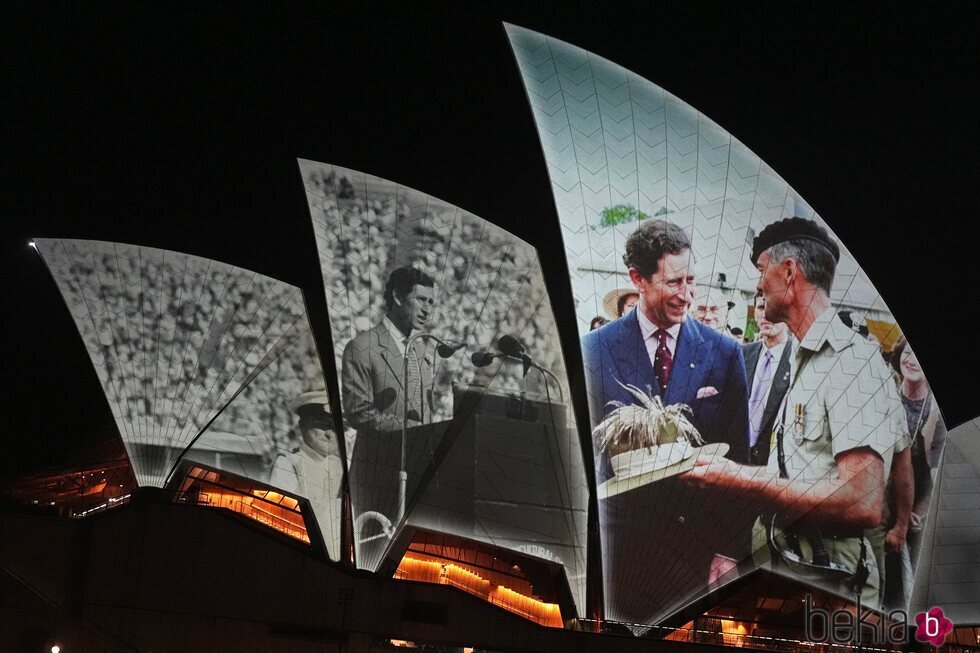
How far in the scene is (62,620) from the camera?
65.3 feet

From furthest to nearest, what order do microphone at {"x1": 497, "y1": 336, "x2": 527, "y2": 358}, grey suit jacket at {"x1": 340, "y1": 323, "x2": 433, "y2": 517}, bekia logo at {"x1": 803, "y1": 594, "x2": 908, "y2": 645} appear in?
1. microphone at {"x1": 497, "y1": 336, "x2": 527, "y2": 358}
2. grey suit jacket at {"x1": 340, "y1": 323, "x2": 433, "y2": 517}
3. bekia logo at {"x1": 803, "y1": 594, "x2": 908, "y2": 645}

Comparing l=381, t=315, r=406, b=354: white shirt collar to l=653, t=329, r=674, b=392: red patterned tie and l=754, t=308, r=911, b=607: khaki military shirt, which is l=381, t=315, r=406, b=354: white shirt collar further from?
l=754, t=308, r=911, b=607: khaki military shirt

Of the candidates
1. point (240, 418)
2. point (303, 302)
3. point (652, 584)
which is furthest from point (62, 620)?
point (652, 584)

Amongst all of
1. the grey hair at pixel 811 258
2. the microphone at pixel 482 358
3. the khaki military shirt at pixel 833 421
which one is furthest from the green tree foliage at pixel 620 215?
the khaki military shirt at pixel 833 421

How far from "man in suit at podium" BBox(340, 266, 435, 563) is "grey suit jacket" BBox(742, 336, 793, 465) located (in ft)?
23.0

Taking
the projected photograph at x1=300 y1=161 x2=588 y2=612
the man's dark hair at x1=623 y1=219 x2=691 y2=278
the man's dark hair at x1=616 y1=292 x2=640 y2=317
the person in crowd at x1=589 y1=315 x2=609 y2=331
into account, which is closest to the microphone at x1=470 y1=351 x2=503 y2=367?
the projected photograph at x1=300 y1=161 x2=588 y2=612

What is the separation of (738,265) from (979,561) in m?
8.40

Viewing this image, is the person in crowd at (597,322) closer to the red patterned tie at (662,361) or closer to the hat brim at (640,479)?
the red patterned tie at (662,361)

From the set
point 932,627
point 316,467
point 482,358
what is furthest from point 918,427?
point 316,467

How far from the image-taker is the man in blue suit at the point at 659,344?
66.8 feet

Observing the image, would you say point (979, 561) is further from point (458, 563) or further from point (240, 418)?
point (240, 418)

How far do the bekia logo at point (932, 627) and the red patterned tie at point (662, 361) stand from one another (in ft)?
22.9

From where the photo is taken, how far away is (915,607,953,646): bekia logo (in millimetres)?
19047

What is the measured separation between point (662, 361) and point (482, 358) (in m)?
3.97
